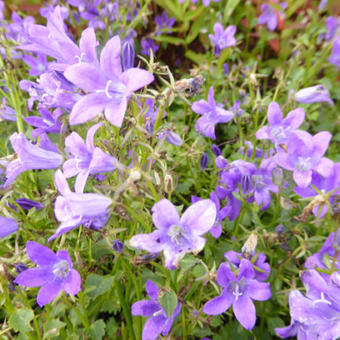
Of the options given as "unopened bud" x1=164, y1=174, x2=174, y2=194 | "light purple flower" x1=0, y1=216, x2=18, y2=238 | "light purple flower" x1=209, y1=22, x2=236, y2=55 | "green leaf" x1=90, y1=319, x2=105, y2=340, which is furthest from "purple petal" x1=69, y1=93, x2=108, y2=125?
"light purple flower" x1=209, y1=22, x2=236, y2=55

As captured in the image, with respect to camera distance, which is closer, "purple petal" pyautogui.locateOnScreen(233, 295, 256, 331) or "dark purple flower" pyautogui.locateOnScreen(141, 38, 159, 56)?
"purple petal" pyautogui.locateOnScreen(233, 295, 256, 331)

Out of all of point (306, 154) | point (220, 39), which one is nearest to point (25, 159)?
point (306, 154)

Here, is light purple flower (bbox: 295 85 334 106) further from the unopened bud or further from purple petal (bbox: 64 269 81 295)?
purple petal (bbox: 64 269 81 295)

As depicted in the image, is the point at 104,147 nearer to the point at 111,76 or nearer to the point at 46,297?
the point at 111,76

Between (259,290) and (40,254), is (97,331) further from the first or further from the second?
(259,290)

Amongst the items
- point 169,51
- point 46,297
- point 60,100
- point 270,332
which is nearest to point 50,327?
point 46,297

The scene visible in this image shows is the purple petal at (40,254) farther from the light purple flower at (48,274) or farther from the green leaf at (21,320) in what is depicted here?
the green leaf at (21,320)

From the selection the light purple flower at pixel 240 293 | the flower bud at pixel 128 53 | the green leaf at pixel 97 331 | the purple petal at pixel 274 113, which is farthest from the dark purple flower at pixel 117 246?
the purple petal at pixel 274 113
